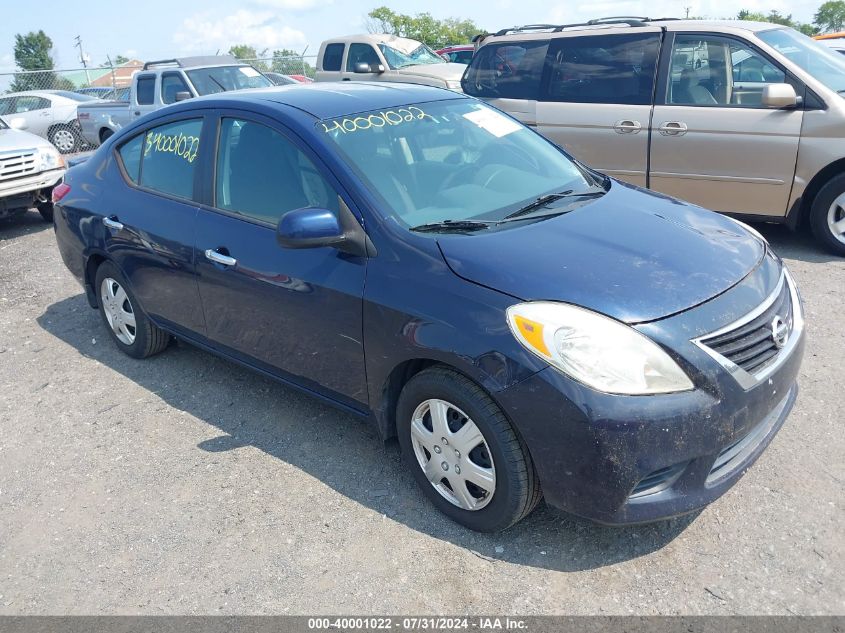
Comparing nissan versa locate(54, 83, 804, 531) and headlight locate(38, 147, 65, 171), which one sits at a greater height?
nissan versa locate(54, 83, 804, 531)

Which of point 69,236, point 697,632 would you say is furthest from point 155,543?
point 69,236

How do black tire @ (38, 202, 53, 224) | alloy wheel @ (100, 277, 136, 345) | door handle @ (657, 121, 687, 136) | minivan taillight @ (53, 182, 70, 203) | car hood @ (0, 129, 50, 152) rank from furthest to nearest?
1. black tire @ (38, 202, 53, 224)
2. car hood @ (0, 129, 50, 152)
3. door handle @ (657, 121, 687, 136)
4. minivan taillight @ (53, 182, 70, 203)
5. alloy wheel @ (100, 277, 136, 345)

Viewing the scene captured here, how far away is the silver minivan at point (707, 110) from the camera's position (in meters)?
6.03

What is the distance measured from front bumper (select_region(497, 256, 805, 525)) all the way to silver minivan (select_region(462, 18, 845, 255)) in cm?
393

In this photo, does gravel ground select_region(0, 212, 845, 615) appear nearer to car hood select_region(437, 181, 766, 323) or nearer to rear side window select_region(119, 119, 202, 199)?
car hood select_region(437, 181, 766, 323)

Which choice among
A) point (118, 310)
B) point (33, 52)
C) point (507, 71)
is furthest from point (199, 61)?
point (33, 52)

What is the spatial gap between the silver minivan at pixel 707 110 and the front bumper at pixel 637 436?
3.93 meters

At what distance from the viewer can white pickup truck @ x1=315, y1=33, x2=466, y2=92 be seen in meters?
13.1

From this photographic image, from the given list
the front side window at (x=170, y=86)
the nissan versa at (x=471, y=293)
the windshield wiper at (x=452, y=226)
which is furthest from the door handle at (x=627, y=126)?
the front side window at (x=170, y=86)

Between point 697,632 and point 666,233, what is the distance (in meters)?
1.65

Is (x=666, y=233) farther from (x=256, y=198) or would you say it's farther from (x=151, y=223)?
(x=151, y=223)

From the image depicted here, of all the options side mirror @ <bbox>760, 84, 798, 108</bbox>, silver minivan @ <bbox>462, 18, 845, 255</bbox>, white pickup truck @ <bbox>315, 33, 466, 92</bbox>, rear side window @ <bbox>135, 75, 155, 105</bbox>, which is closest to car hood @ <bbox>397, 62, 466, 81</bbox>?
white pickup truck @ <bbox>315, 33, 466, 92</bbox>

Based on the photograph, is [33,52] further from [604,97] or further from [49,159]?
[604,97]

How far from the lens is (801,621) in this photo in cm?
258
